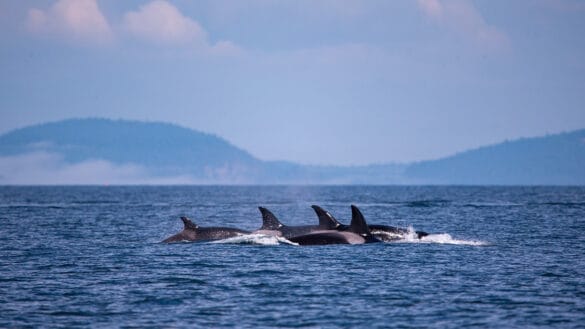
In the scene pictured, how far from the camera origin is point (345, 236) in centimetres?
4041

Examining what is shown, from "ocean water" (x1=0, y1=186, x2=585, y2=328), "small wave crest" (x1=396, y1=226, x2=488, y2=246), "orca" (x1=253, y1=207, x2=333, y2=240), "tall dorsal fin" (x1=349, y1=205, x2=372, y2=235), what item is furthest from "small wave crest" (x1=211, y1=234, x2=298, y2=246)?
"small wave crest" (x1=396, y1=226, x2=488, y2=246)

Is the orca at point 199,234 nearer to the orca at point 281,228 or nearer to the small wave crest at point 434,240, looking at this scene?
the orca at point 281,228

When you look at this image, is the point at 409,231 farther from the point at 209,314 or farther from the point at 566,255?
the point at 209,314

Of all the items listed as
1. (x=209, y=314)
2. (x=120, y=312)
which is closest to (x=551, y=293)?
(x=209, y=314)

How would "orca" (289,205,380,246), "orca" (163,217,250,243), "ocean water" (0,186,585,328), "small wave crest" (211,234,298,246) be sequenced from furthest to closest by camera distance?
"orca" (163,217,250,243), "small wave crest" (211,234,298,246), "orca" (289,205,380,246), "ocean water" (0,186,585,328)

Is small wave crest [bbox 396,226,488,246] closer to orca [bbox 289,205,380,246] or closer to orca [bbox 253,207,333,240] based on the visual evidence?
orca [bbox 289,205,380,246]

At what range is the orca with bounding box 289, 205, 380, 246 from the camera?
131 ft

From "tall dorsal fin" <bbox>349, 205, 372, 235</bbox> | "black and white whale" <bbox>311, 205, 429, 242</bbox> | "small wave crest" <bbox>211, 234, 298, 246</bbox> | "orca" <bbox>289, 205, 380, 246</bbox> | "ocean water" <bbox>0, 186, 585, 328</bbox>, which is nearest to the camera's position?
"ocean water" <bbox>0, 186, 585, 328</bbox>

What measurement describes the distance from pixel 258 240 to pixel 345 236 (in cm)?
357

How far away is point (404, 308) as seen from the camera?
24.6 m

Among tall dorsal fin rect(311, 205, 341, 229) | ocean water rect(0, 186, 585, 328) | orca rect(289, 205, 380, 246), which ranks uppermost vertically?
tall dorsal fin rect(311, 205, 341, 229)

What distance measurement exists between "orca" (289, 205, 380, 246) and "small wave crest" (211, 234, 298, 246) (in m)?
0.64

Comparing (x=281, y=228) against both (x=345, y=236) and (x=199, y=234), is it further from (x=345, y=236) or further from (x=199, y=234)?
(x=345, y=236)

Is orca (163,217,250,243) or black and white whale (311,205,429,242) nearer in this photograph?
black and white whale (311,205,429,242)
